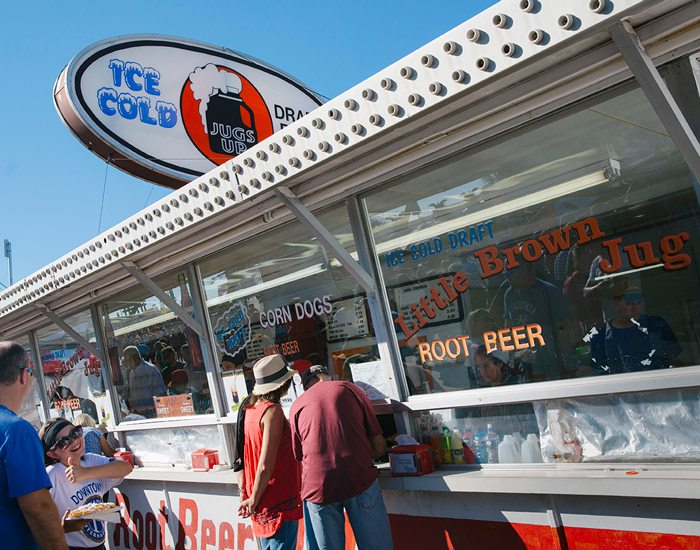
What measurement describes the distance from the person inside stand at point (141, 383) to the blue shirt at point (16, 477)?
422 cm

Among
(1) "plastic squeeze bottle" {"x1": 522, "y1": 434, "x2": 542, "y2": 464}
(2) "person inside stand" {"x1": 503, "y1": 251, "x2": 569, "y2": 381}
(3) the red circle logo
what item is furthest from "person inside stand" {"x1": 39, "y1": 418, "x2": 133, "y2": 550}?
(3) the red circle logo

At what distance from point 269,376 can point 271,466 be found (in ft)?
1.94

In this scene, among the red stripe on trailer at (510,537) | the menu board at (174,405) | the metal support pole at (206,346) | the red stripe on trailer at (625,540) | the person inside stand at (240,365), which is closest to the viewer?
the red stripe on trailer at (625,540)

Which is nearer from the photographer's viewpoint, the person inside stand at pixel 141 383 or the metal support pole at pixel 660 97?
the metal support pole at pixel 660 97

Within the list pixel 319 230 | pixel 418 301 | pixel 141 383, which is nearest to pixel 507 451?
pixel 418 301

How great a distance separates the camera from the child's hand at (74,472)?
4270mm

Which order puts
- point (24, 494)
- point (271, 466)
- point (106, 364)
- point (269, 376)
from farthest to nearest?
point (106, 364), point (269, 376), point (271, 466), point (24, 494)

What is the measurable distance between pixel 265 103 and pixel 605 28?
19.9 ft

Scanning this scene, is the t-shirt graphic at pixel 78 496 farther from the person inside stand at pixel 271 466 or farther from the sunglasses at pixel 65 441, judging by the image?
the person inside stand at pixel 271 466

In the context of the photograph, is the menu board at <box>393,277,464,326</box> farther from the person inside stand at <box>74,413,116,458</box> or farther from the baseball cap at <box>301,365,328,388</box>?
the person inside stand at <box>74,413,116,458</box>

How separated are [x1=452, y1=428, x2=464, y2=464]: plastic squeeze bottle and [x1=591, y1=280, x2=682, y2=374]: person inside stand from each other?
1.09 meters

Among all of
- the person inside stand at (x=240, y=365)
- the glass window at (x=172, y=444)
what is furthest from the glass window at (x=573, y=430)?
the glass window at (x=172, y=444)

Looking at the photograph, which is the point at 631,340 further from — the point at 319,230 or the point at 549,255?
the point at 319,230

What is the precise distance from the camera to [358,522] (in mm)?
4035
